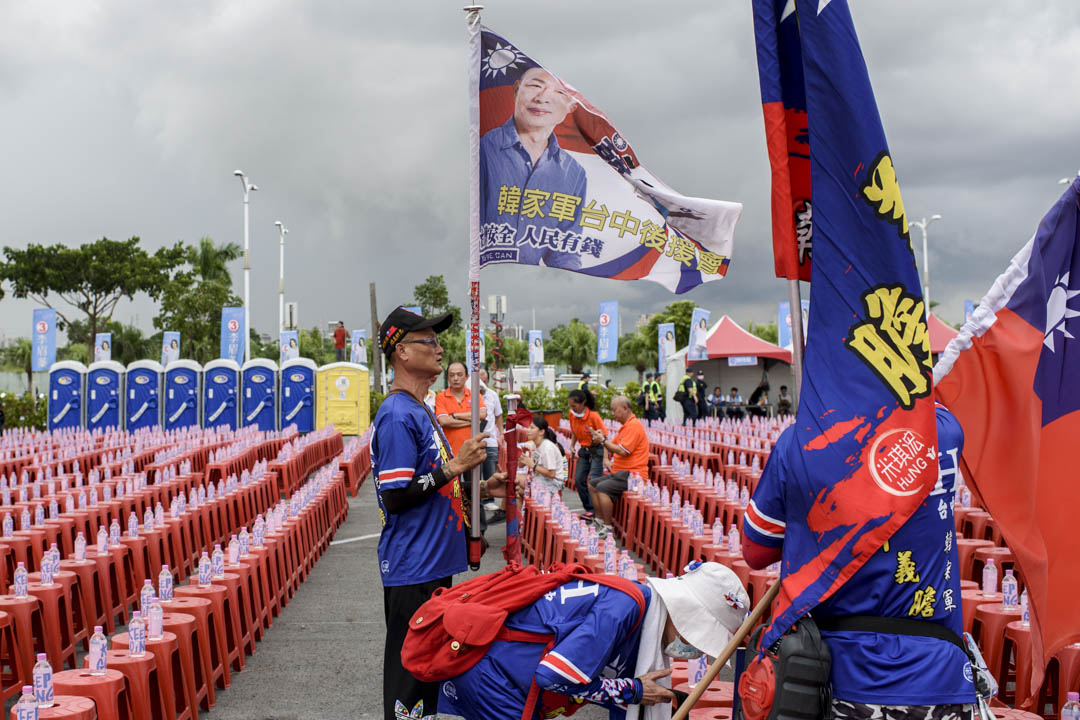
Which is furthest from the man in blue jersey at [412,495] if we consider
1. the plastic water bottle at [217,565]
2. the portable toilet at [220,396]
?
the portable toilet at [220,396]

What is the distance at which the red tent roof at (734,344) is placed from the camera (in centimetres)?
3231

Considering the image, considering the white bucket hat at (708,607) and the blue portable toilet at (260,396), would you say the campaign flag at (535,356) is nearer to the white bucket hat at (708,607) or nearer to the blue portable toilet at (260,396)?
the blue portable toilet at (260,396)

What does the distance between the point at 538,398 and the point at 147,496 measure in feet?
65.8

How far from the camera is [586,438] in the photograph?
11.7 metres

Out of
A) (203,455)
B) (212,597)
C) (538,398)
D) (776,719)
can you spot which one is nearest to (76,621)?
(212,597)

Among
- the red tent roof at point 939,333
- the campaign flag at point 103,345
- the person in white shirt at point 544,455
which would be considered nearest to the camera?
the person in white shirt at point 544,455

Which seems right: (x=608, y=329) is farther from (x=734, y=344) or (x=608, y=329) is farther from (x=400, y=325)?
(x=400, y=325)

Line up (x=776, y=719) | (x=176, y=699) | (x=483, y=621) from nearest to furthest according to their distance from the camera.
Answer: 1. (x=776, y=719)
2. (x=483, y=621)
3. (x=176, y=699)

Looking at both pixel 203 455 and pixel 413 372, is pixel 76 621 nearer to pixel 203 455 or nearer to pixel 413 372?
pixel 413 372

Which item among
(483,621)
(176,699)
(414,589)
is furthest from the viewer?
(176,699)

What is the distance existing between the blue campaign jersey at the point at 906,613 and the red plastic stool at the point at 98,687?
10.1ft

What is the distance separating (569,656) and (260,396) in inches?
924

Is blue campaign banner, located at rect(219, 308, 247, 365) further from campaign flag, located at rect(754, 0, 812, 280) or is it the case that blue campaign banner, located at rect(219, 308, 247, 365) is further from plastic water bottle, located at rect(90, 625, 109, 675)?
campaign flag, located at rect(754, 0, 812, 280)

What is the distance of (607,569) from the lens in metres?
5.84
